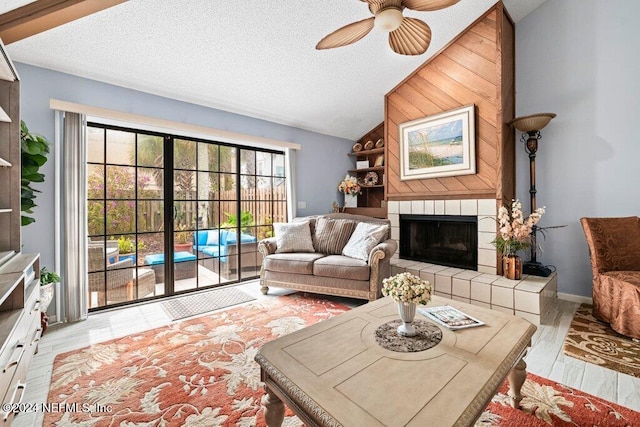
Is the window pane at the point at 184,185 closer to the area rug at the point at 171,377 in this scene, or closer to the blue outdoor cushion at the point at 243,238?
the blue outdoor cushion at the point at 243,238

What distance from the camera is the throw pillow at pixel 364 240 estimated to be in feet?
10.6

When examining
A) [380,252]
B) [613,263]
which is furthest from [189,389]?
[613,263]

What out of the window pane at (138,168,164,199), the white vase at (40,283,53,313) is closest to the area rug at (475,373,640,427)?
the white vase at (40,283,53,313)

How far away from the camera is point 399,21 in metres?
1.67

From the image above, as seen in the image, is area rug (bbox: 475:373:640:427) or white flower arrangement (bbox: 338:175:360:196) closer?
area rug (bbox: 475:373:640:427)

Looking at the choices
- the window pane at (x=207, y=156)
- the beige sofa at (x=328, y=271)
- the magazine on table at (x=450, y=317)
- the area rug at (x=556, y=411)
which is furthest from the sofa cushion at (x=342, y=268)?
the window pane at (x=207, y=156)

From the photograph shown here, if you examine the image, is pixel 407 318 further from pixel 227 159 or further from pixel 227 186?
pixel 227 159

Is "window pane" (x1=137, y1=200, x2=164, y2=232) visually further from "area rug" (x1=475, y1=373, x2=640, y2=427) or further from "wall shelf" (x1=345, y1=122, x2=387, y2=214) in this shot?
"area rug" (x1=475, y1=373, x2=640, y2=427)

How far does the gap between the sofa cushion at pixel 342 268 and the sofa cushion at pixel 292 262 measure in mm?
99

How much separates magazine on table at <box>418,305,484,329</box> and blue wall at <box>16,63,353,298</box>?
3.08 m

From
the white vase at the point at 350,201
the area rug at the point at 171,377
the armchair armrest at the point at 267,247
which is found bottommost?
the area rug at the point at 171,377

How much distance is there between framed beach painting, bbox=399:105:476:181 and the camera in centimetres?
323

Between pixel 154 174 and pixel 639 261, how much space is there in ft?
16.1

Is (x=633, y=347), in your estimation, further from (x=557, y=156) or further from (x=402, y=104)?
(x=402, y=104)
